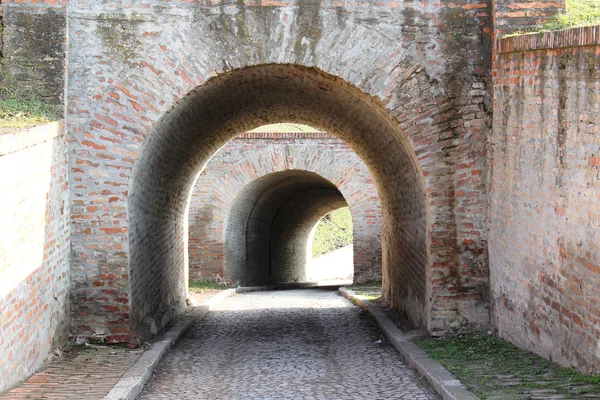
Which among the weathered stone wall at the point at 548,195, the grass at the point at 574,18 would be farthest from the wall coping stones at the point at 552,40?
the grass at the point at 574,18

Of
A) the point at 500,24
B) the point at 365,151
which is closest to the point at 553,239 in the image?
the point at 500,24

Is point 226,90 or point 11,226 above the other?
point 226,90

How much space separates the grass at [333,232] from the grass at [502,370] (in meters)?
32.7

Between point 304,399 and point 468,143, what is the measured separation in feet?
11.9

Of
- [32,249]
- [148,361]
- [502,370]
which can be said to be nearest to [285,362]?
[148,361]

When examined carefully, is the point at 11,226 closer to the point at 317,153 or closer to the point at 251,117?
the point at 251,117

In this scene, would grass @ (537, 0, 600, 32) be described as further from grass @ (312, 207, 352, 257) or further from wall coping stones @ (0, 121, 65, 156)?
grass @ (312, 207, 352, 257)

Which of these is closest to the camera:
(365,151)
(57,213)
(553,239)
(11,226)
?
(11,226)

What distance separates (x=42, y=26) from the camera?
8961 mm

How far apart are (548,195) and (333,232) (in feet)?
119

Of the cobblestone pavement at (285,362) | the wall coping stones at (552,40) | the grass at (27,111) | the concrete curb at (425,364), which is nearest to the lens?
the wall coping stones at (552,40)

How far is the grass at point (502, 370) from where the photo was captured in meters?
6.28

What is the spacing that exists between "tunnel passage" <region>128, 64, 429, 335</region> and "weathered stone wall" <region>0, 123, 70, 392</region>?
2.80 ft

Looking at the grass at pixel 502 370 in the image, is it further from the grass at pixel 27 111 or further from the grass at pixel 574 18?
the grass at pixel 27 111
